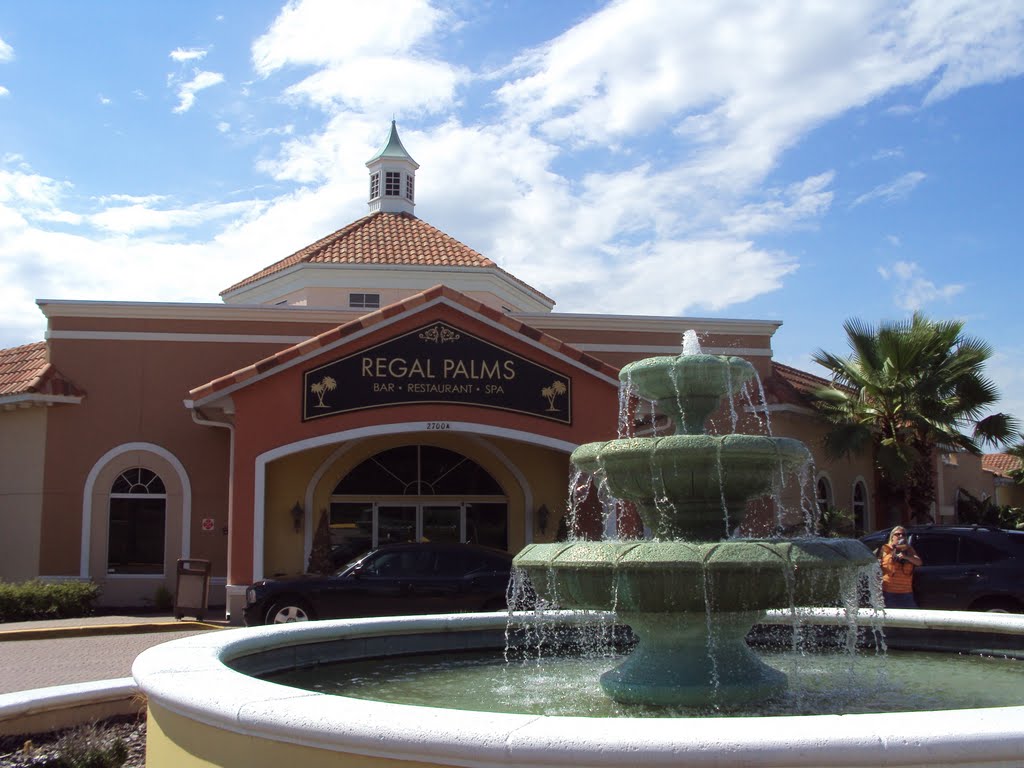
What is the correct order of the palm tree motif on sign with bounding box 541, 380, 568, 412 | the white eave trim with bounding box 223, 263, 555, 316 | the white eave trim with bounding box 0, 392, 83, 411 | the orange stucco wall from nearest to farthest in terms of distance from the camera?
1. the orange stucco wall
2. the palm tree motif on sign with bounding box 541, 380, 568, 412
3. the white eave trim with bounding box 0, 392, 83, 411
4. the white eave trim with bounding box 223, 263, 555, 316

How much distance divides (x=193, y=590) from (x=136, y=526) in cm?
447

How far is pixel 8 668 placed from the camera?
12117mm

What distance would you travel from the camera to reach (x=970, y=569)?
592 inches

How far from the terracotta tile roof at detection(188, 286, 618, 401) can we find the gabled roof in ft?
14.7

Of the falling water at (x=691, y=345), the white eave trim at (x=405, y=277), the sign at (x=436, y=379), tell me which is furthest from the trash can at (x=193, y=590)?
the falling water at (x=691, y=345)

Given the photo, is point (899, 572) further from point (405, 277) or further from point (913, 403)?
point (405, 277)

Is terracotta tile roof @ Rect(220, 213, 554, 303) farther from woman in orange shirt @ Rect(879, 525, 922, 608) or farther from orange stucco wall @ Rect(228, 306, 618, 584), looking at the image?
woman in orange shirt @ Rect(879, 525, 922, 608)

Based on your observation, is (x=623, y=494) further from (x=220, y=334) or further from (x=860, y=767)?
(x=220, y=334)

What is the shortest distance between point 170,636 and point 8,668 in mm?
3727

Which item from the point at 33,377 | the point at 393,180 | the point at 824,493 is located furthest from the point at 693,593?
the point at 393,180

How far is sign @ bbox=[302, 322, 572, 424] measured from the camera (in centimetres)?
A: 1825

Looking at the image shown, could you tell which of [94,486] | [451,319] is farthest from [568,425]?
[94,486]

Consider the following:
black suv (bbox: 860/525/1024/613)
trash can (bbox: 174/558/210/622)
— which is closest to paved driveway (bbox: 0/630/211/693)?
trash can (bbox: 174/558/210/622)

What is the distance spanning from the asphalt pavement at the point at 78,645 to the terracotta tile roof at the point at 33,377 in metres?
4.97
